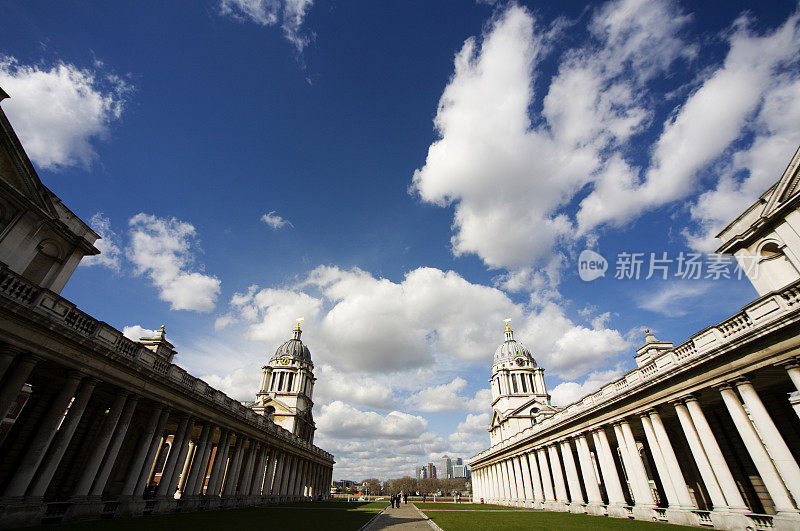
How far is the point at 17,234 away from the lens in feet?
58.4

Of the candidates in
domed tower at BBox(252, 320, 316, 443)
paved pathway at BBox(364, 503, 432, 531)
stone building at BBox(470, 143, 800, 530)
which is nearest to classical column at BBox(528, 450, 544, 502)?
stone building at BBox(470, 143, 800, 530)

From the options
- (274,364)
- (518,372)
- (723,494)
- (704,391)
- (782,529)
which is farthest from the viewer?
(518,372)

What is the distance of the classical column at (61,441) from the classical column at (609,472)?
31632mm

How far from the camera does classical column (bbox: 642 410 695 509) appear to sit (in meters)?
18.1

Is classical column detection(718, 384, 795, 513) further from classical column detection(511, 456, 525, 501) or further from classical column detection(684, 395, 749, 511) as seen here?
classical column detection(511, 456, 525, 501)

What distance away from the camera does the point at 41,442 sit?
14.0 metres

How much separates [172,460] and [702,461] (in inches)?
1213

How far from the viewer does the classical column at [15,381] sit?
12.9 m

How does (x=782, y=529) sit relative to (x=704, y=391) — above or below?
below

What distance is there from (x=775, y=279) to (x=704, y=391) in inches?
314

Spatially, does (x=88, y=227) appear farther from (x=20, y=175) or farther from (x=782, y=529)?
(x=782, y=529)

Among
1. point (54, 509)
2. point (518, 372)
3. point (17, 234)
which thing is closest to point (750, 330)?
point (54, 509)

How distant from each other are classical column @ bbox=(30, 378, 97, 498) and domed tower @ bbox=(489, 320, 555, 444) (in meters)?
65.3

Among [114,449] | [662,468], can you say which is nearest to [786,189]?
[662,468]
